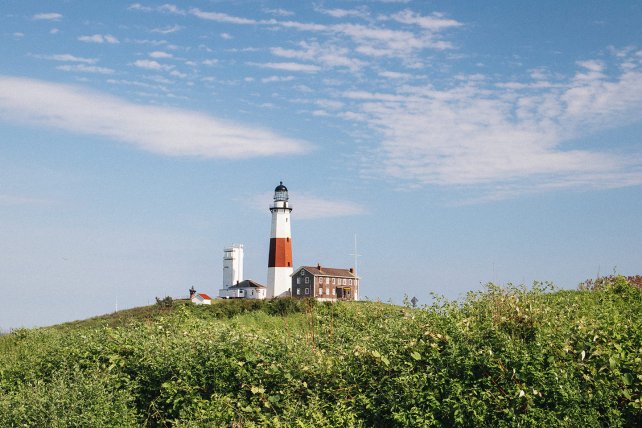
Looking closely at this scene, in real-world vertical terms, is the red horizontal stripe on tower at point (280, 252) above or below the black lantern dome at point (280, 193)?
below

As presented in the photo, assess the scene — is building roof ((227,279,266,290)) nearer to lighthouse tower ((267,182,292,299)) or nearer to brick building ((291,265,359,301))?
brick building ((291,265,359,301))

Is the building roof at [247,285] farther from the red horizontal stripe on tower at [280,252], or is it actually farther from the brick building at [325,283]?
the red horizontal stripe on tower at [280,252]

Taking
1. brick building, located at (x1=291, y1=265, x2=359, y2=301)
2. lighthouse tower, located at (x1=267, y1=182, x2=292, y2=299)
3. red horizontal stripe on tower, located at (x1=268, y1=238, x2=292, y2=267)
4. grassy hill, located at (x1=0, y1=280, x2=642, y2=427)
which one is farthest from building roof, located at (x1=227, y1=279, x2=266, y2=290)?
grassy hill, located at (x1=0, y1=280, x2=642, y2=427)

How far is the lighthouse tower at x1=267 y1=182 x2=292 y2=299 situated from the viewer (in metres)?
53.8

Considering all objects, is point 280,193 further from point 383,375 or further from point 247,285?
point 383,375

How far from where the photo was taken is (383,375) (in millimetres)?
8969

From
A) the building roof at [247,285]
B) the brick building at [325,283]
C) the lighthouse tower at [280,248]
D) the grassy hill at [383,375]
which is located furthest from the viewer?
the building roof at [247,285]

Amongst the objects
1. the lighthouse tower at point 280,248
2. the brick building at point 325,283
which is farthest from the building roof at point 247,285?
the lighthouse tower at point 280,248

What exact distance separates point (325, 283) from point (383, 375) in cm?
5248

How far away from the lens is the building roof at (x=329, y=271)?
6025cm

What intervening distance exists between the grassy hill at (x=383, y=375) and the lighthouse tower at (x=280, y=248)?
42470 millimetres

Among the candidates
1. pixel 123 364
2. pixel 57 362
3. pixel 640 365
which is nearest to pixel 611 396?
pixel 640 365

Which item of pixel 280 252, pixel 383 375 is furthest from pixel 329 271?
pixel 383 375

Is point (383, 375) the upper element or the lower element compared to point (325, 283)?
lower
